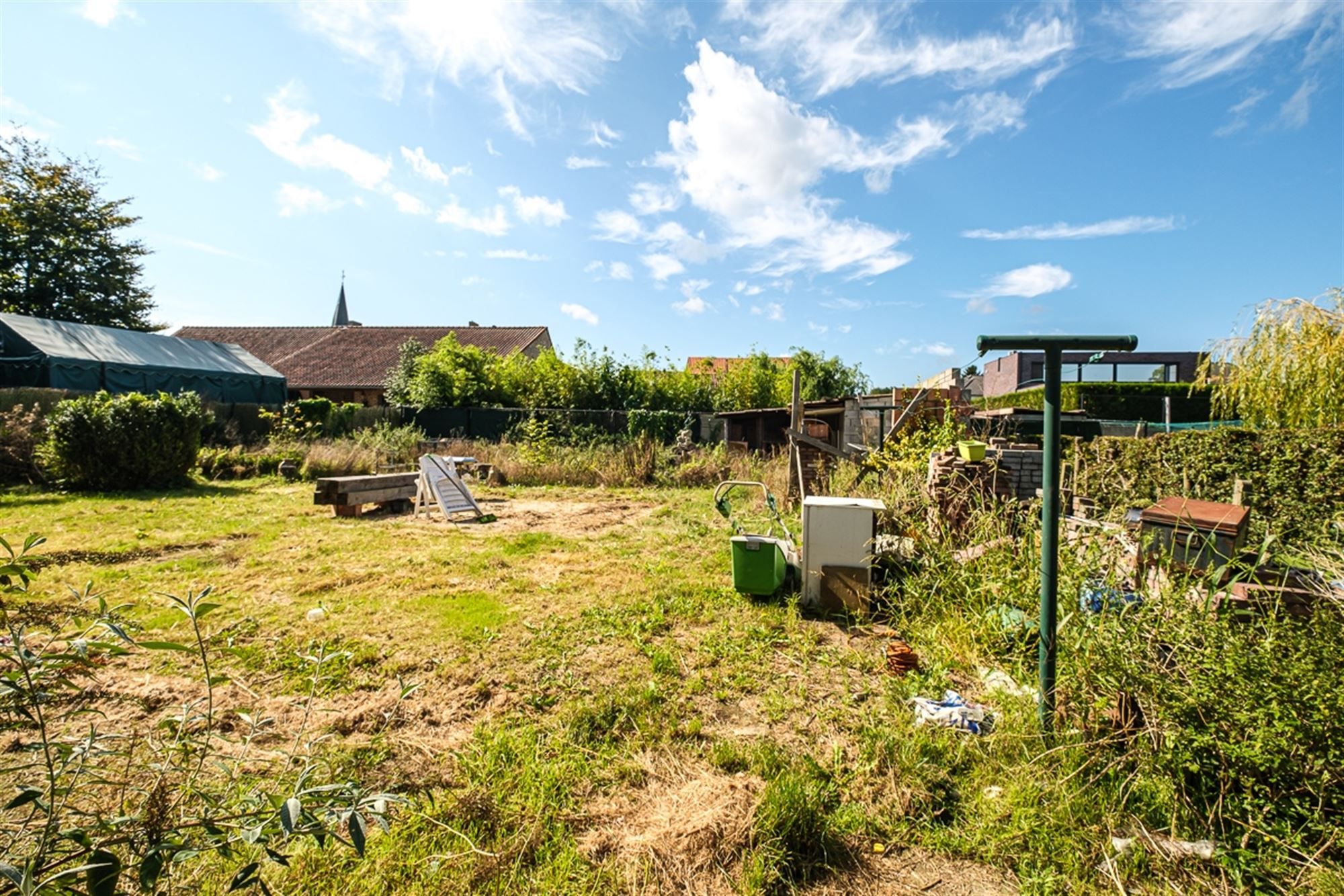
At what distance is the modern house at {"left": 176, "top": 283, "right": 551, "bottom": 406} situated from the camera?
2738 centimetres

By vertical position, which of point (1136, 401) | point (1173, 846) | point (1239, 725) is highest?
point (1136, 401)

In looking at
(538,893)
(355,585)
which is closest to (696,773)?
(538,893)

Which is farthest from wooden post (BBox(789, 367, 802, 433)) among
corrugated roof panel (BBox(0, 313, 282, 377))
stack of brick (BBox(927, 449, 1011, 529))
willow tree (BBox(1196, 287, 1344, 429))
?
corrugated roof panel (BBox(0, 313, 282, 377))

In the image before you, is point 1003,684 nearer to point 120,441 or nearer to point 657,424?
point 657,424

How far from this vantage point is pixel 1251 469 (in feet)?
20.3

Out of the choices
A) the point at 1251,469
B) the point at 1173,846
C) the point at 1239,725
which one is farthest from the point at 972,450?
the point at 1173,846

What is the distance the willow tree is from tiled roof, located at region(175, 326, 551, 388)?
24720 millimetres

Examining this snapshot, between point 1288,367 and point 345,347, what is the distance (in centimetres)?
3332

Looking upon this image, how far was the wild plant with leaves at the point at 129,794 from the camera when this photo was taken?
987 millimetres

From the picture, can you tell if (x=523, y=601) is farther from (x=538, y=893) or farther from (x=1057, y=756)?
(x=1057, y=756)

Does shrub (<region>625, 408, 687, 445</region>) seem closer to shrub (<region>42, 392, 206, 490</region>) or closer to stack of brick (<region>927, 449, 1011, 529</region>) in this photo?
shrub (<region>42, 392, 206, 490</region>)

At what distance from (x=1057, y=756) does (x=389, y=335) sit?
32874 mm

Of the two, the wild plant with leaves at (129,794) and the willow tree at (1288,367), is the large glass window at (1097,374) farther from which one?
the wild plant with leaves at (129,794)

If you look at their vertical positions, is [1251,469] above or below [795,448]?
below
